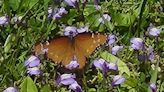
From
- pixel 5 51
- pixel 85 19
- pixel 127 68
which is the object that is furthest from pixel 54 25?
pixel 127 68

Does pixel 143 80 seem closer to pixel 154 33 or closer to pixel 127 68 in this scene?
pixel 127 68

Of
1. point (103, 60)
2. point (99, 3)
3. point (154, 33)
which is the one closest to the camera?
point (103, 60)

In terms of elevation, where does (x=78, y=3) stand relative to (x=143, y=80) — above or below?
above

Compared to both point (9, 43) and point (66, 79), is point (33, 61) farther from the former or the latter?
point (9, 43)

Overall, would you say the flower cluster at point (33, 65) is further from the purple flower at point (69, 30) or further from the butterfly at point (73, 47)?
the purple flower at point (69, 30)

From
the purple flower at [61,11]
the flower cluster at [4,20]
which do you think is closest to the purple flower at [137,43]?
the purple flower at [61,11]

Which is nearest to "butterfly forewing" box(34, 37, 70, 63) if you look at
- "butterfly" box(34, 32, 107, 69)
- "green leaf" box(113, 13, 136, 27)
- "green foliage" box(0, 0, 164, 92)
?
"butterfly" box(34, 32, 107, 69)
